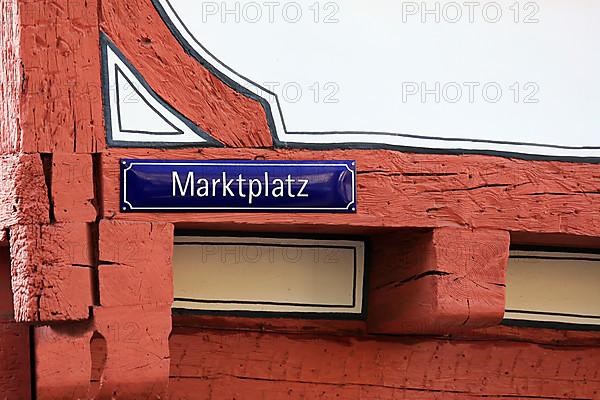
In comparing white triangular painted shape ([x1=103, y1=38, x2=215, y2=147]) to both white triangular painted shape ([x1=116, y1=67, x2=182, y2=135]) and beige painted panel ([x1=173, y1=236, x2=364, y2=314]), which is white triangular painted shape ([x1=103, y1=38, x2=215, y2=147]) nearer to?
white triangular painted shape ([x1=116, y1=67, x2=182, y2=135])

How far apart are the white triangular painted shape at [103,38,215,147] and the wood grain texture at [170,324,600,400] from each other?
77 centimetres

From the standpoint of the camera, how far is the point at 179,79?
3.59 m

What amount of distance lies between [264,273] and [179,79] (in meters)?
0.79

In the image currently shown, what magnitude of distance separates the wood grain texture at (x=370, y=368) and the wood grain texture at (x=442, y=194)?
514mm

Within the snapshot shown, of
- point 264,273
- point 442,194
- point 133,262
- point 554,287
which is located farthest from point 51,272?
point 554,287

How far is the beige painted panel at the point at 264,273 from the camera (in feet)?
13.1

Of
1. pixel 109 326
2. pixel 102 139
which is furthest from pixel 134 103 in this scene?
pixel 109 326

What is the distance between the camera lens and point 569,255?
419cm

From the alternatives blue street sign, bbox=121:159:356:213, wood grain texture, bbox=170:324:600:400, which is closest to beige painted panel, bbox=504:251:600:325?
wood grain texture, bbox=170:324:600:400

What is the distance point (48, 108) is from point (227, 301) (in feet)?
3.11

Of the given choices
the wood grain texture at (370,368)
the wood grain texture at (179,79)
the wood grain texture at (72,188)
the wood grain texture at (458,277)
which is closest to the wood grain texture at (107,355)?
the wood grain texture at (72,188)

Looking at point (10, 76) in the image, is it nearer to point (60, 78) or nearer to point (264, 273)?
point (60, 78)

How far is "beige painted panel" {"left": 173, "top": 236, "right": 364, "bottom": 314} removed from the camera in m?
3.99

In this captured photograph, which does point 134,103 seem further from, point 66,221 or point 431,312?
point 431,312
